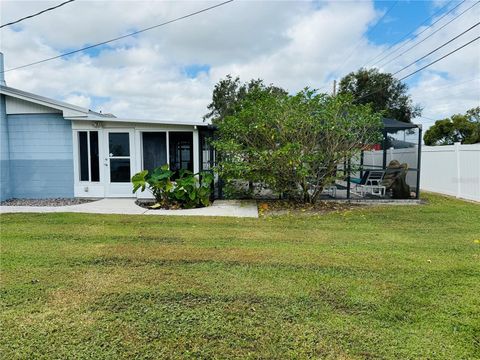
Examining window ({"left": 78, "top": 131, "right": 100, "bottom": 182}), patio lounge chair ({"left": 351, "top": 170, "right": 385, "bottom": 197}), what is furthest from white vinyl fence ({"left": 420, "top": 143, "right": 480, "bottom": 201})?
window ({"left": 78, "top": 131, "right": 100, "bottom": 182})

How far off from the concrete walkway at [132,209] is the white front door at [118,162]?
2.76 ft

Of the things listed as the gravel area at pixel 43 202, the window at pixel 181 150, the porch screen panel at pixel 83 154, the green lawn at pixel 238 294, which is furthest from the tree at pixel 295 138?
the gravel area at pixel 43 202

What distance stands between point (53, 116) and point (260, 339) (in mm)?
9687

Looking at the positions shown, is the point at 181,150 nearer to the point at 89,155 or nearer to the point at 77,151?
the point at 89,155

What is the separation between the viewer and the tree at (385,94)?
1021 inches

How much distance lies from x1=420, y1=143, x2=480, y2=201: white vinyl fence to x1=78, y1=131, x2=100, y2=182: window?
11.1m

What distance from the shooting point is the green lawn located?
8.39 feet

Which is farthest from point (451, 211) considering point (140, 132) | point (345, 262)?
point (140, 132)

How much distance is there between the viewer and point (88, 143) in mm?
9969

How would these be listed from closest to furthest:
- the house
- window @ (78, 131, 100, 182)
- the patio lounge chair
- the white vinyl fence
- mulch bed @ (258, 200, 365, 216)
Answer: mulch bed @ (258, 200, 365, 216)
the house
window @ (78, 131, 100, 182)
the patio lounge chair
the white vinyl fence

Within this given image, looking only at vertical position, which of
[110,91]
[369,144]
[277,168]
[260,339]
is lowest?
[260,339]

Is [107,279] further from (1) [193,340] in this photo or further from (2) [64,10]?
(2) [64,10]

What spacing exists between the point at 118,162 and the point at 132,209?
2.22m

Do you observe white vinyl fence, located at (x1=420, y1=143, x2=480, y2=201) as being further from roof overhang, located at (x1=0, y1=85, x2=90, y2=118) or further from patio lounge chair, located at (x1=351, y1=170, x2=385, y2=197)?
roof overhang, located at (x1=0, y1=85, x2=90, y2=118)
